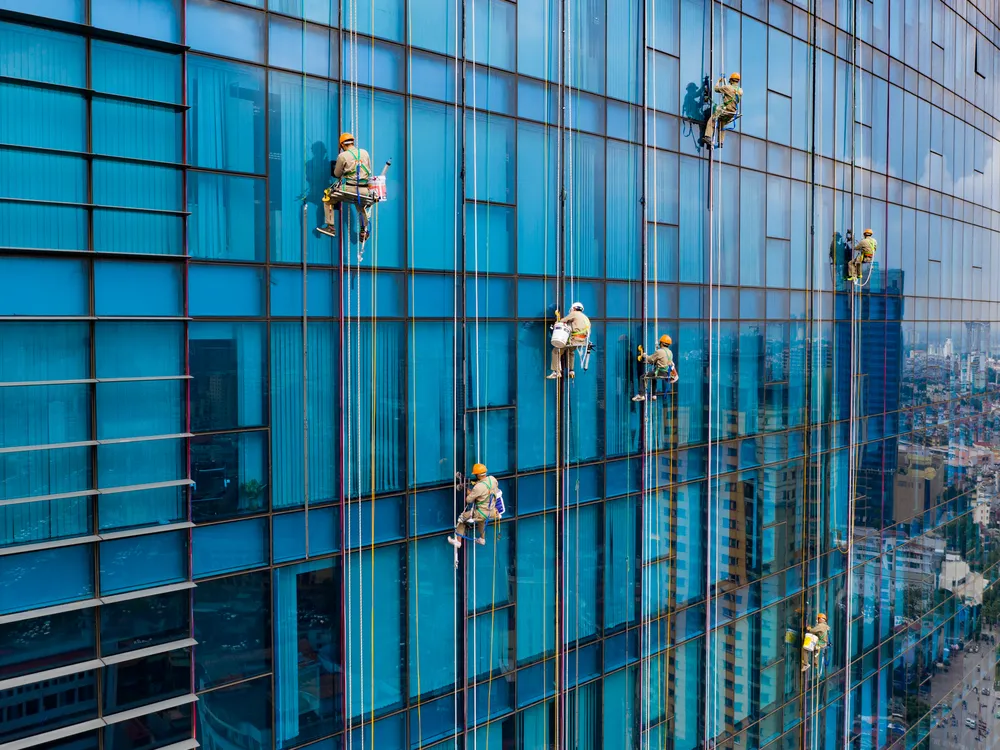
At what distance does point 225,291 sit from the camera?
8906mm

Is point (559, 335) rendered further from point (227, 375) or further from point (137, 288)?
point (137, 288)

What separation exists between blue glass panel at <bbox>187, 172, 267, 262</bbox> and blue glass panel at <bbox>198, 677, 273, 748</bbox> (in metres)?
5.24

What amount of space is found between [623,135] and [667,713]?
10708 mm

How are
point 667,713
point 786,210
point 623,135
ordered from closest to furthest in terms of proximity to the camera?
1. point 623,135
2. point 667,713
3. point 786,210

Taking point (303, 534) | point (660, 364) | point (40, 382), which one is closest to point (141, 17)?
point (40, 382)

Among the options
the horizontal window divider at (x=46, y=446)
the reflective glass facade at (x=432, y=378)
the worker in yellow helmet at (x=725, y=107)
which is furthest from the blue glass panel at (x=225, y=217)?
the worker in yellow helmet at (x=725, y=107)

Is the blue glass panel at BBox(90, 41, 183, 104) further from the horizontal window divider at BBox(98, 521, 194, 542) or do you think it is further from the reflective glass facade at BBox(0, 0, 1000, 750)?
the horizontal window divider at BBox(98, 521, 194, 542)

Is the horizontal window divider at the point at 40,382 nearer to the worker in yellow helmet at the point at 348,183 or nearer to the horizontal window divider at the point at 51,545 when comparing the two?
the horizontal window divider at the point at 51,545

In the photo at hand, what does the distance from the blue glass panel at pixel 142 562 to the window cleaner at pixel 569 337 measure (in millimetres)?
5834

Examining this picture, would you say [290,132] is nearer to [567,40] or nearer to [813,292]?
[567,40]

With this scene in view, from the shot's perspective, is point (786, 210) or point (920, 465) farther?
point (920, 465)

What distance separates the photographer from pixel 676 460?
1427cm

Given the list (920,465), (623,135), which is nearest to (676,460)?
(623,135)

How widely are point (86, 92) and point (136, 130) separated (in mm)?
598
